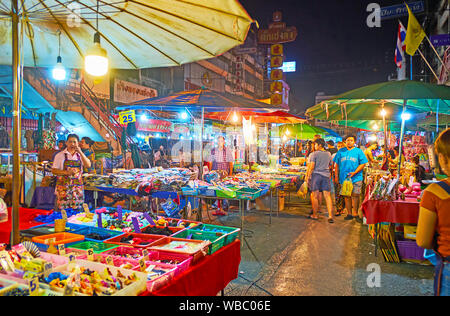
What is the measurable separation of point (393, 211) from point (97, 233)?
436cm

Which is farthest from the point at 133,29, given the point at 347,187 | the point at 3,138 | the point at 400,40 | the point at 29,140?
the point at 3,138

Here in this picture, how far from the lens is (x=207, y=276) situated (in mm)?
2904

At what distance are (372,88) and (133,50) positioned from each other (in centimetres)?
412

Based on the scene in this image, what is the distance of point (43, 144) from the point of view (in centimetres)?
1428

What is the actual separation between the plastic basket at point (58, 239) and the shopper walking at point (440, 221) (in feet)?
10.1

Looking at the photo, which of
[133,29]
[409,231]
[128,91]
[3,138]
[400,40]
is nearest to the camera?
[133,29]

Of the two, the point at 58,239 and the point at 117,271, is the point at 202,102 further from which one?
the point at 117,271

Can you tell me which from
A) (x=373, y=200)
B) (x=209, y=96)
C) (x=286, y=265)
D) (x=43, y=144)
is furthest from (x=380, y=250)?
(x=43, y=144)

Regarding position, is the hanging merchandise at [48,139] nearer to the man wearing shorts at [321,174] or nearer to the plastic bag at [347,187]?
the man wearing shorts at [321,174]

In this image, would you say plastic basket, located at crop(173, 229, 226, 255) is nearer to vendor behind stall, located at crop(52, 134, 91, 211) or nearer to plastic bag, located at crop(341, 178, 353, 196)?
vendor behind stall, located at crop(52, 134, 91, 211)

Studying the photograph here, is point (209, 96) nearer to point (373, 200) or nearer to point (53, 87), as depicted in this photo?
point (373, 200)

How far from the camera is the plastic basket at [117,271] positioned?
2.07m

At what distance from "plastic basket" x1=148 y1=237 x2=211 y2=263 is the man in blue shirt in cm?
580

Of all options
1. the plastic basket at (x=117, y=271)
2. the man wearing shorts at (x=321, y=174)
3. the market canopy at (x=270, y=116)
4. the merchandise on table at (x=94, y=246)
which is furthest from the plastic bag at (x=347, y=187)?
the plastic basket at (x=117, y=271)
